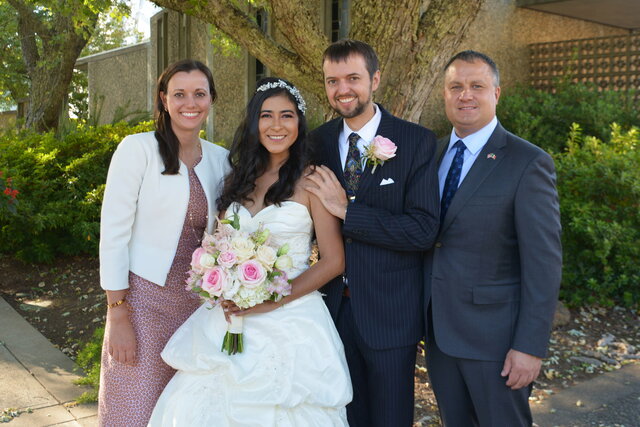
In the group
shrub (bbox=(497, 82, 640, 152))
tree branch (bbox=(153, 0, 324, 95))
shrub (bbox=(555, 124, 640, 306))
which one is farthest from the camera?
shrub (bbox=(497, 82, 640, 152))

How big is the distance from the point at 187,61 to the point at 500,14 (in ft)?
30.9

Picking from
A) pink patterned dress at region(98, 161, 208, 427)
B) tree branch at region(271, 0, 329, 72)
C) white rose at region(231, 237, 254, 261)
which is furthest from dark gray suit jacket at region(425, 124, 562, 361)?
tree branch at region(271, 0, 329, 72)

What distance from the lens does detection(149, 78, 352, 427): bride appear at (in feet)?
9.79

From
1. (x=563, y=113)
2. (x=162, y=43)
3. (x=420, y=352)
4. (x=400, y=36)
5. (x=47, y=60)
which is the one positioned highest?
(x=162, y=43)

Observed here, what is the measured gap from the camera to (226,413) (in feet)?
9.70

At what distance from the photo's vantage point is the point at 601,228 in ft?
21.3

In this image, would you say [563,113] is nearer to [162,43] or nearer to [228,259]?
[228,259]

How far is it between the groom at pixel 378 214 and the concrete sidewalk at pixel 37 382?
213 centimetres

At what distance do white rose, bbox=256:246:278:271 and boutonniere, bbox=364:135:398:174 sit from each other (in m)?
0.67

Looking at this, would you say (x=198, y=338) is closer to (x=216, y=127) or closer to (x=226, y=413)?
(x=226, y=413)

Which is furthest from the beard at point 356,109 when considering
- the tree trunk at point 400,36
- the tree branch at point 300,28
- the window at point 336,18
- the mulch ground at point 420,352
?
the window at point 336,18

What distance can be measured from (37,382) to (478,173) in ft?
12.3

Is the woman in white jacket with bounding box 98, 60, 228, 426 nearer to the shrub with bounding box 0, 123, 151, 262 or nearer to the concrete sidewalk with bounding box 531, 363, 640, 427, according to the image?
the concrete sidewalk with bounding box 531, 363, 640, 427

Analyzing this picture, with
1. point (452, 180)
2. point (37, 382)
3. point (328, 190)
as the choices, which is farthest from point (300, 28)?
point (37, 382)
